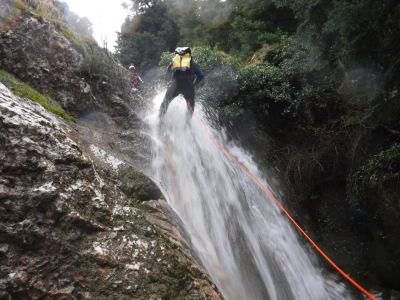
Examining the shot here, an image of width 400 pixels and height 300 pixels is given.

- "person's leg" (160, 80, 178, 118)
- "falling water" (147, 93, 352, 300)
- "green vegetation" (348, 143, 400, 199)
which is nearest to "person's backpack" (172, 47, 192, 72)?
"person's leg" (160, 80, 178, 118)

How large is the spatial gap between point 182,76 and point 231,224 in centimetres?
354

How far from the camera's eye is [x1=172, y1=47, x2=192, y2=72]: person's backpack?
237 inches

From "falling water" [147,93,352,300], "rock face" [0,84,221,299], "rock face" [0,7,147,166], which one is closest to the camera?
"rock face" [0,84,221,299]

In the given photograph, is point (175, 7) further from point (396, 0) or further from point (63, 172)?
point (63, 172)

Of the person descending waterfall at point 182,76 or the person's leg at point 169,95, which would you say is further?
the person's leg at point 169,95

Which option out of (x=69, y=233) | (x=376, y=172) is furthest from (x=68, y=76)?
(x=376, y=172)

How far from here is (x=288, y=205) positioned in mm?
6586

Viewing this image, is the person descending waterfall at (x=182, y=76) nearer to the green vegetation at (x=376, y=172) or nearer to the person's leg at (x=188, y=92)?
the person's leg at (x=188, y=92)

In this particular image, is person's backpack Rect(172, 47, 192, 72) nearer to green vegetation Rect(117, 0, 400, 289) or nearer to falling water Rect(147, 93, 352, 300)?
falling water Rect(147, 93, 352, 300)

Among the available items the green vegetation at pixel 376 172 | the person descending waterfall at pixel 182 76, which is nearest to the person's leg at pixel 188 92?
the person descending waterfall at pixel 182 76

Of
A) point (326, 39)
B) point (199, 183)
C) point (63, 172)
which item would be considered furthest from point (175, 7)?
point (63, 172)

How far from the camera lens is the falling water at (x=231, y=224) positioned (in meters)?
3.91

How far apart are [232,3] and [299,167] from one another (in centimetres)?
1039

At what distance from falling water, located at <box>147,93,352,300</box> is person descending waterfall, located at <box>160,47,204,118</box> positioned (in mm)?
762
